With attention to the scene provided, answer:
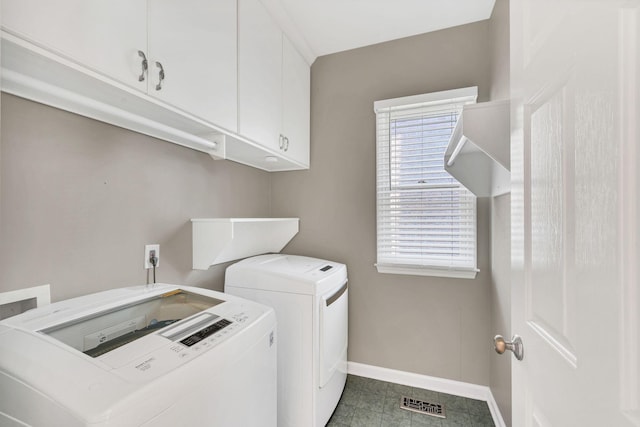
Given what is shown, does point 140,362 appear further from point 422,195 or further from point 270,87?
point 422,195

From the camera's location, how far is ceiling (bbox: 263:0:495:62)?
5.94ft

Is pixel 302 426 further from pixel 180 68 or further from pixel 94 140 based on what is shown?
pixel 180 68

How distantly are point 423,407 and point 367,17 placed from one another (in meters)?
2.70

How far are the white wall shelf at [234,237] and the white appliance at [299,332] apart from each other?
206 mm

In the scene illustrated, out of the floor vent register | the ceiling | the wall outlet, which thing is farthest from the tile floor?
the ceiling

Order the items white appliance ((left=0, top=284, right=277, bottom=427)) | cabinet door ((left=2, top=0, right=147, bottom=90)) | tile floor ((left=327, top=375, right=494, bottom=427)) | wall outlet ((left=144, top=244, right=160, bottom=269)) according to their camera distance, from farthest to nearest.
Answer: tile floor ((left=327, top=375, right=494, bottom=427))
wall outlet ((left=144, top=244, right=160, bottom=269))
cabinet door ((left=2, top=0, right=147, bottom=90))
white appliance ((left=0, top=284, right=277, bottom=427))

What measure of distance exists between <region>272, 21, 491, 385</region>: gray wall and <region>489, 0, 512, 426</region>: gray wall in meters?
0.11

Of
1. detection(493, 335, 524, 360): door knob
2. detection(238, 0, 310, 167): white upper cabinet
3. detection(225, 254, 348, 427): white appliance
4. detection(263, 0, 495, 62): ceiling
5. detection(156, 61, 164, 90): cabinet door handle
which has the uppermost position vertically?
detection(263, 0, 495, 62): ceiling

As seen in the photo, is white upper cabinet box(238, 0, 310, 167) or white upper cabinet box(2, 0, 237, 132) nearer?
white upper cabinet box(2, 0, 237, 132)

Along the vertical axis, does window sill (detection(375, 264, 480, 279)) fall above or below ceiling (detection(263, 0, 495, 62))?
below

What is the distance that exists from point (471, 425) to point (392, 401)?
0.49 metres

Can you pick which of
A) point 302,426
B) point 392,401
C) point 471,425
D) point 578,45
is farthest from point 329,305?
point 578,45

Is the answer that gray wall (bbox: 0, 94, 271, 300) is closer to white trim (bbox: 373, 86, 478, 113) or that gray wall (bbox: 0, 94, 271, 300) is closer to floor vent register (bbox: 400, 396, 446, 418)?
white trim (bbox: 373, 86, 478, 113)

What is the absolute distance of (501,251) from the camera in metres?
1.68
